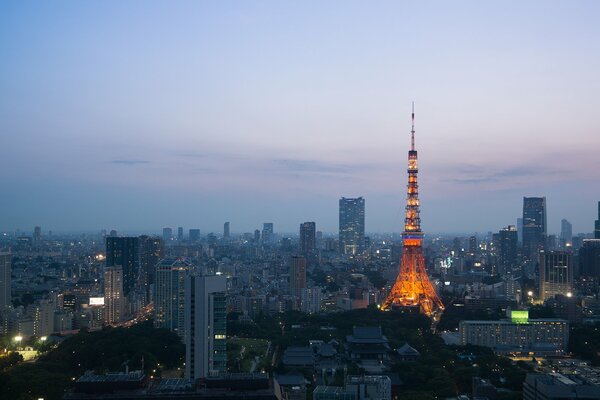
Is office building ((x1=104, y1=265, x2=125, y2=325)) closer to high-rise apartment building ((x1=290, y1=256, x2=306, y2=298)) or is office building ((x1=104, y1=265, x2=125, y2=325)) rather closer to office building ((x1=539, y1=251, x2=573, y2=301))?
high-rise apartment building ((x1=290, y1=256, x2=306, y2=298))

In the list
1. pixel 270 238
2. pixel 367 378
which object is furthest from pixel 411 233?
pixel 270 238

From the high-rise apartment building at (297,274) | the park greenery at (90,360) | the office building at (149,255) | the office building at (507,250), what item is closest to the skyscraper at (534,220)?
the office building at (507,250)

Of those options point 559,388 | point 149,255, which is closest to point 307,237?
point 149,255

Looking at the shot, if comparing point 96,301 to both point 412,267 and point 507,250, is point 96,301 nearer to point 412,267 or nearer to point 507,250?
point 412,267

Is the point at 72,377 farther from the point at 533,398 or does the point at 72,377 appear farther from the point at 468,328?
the point at 468,328

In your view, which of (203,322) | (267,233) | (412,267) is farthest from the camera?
(267,233)

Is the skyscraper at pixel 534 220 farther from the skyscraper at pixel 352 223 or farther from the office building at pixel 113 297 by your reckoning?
the office building at pixel 113 297
